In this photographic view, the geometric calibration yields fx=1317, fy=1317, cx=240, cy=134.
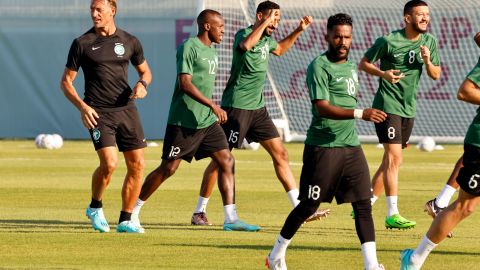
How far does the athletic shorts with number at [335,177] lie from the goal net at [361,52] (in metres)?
23.3

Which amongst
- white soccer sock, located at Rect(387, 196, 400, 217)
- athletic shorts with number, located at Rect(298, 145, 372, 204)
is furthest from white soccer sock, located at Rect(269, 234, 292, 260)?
white soccer sock, located at Rect(387, 196, 400, 217)

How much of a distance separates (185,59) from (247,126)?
1383 millimetres

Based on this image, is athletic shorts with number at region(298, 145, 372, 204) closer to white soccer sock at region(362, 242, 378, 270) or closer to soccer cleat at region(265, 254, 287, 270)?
white soccer sock at region(362, 242, 378, 270)

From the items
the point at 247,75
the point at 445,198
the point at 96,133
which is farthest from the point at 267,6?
the point at 445,198

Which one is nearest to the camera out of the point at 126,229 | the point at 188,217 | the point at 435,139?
the point at 126,229

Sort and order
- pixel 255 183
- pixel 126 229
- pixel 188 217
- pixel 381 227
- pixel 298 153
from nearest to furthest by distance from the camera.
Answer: pixel 126 229, pixel 381 227, pixel 188 217, pixel 255 183, pixel 298 153

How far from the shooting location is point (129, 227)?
41.8 ft

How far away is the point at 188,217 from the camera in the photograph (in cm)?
1470

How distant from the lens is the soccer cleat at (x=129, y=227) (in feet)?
41.7

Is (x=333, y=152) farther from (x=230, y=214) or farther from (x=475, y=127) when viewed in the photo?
(x=230, y=214)

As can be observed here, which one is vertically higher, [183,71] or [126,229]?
[183,71]

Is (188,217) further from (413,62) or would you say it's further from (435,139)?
(435,139)

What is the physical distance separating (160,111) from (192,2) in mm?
3093

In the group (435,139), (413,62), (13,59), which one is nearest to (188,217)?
(413,62)
